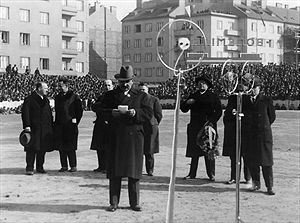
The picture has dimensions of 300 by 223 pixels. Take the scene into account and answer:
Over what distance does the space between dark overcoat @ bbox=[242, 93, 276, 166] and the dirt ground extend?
63 cm

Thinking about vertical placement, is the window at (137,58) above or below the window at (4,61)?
above

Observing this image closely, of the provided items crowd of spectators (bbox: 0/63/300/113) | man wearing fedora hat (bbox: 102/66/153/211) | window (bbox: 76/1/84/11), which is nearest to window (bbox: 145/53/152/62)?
window (bbox: 76/1/84/11)

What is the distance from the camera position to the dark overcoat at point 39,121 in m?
11.3

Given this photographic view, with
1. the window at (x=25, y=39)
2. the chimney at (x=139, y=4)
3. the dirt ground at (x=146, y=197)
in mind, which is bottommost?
the dirt ground at (x=146, y=197)

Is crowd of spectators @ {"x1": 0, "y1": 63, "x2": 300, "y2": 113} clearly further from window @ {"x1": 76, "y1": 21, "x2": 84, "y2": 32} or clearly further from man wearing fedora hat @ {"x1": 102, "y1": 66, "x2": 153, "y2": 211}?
man wearing fedora hat @ {"x1": 102, "y1": 66, "x2": 153, "y2": 211}

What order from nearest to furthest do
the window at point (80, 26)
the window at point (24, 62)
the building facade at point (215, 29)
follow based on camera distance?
the window at point (24, 62) → the window at point (80, 26) → the building facade at point (215, 29)

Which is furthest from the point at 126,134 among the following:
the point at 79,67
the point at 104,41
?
the point at 104,41

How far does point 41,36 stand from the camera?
59.3 m

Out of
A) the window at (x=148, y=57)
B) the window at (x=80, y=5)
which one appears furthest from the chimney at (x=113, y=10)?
the window at (x=80, y=5)

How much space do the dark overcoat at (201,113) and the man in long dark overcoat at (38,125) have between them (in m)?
2.99

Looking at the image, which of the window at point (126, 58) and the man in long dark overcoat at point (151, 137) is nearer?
the man in long dark overcoat at point (151, 137)

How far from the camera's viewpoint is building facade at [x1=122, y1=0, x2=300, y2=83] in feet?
243

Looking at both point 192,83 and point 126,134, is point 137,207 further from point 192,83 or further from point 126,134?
point 192,83

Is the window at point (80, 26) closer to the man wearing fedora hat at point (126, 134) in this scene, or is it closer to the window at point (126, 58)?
the window at point (126, 58)
